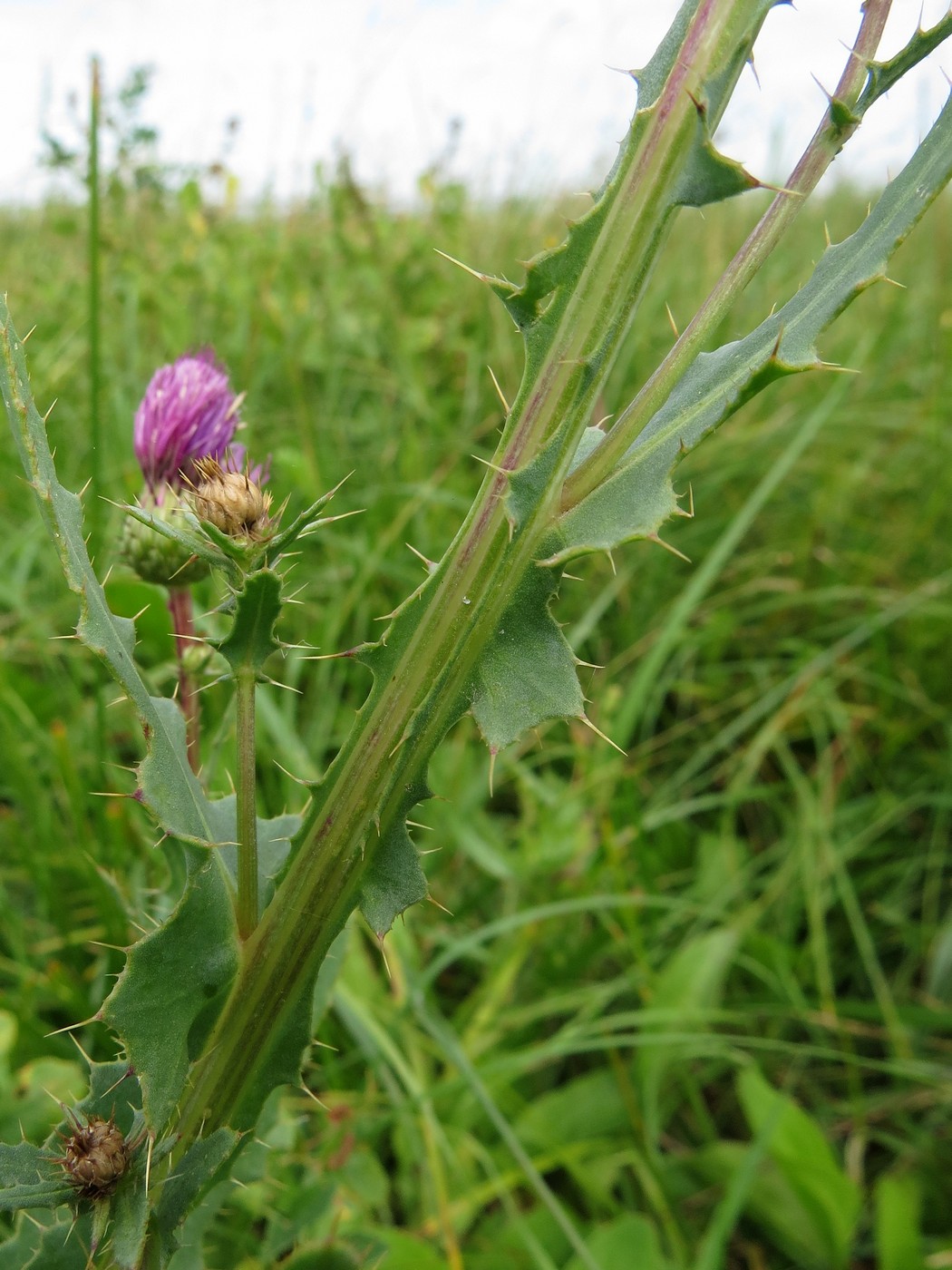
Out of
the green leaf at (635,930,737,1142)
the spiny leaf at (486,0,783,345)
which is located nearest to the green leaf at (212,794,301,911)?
the spiny leaf at (486,0,783,345)

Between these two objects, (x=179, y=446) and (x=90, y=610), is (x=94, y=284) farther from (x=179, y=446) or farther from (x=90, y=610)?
(x=90, y=610)

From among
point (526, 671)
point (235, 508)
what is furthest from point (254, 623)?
point (526, 671)

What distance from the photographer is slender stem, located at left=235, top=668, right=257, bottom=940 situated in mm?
686

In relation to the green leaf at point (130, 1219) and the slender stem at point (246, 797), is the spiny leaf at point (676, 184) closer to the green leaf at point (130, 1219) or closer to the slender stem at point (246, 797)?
the slender stem at point (246, 797)

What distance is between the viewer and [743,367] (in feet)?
2.29

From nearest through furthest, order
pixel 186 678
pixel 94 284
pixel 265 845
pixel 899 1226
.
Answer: pixel 265 845 < pixel 186 678 < pixel 94 284 < pixel 899 1226

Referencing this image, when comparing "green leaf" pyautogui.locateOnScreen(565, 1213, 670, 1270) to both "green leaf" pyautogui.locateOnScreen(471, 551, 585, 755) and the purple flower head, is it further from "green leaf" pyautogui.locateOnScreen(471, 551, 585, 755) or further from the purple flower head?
the purple flower head

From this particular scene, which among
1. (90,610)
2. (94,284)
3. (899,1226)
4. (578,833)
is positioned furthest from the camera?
(578,833)

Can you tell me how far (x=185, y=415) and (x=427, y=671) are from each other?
43 cm

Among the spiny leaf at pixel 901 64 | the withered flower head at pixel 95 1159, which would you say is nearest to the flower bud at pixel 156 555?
the withered flower head at pixel 95 1159

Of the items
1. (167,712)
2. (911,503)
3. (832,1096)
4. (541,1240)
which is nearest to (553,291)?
(167,712)

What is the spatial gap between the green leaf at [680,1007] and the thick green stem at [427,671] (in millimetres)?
1083

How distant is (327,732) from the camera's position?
209cm

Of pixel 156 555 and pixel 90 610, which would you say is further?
→ pixel 156 555
